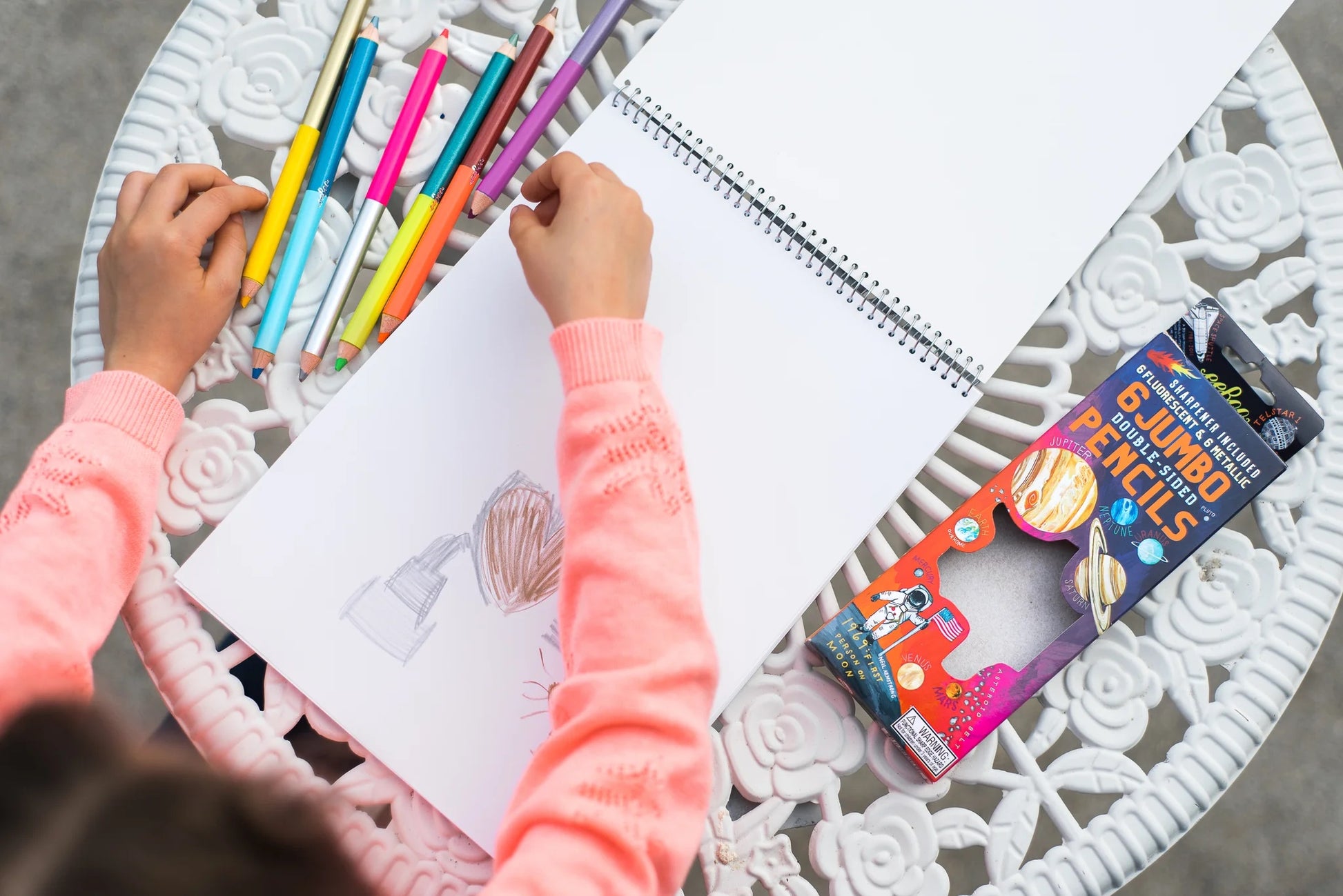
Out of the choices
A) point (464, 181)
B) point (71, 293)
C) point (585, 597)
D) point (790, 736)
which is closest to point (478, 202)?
point (464, 181)

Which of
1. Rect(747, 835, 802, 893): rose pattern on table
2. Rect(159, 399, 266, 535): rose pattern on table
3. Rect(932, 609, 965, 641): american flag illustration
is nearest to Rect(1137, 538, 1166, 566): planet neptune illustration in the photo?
Rect(932, 609, 965, 641): american flag illustration

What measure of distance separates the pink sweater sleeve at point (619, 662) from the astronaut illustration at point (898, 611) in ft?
0.36

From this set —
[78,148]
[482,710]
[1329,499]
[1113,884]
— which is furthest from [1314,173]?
[78,148]

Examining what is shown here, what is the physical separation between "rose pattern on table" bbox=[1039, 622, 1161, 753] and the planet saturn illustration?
0.10ft

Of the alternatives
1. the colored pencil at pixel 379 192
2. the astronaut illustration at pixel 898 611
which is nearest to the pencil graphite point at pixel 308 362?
the colored pencil at pixel 379 192

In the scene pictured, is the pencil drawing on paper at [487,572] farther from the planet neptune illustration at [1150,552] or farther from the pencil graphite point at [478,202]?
the planet neptune illustration at [1150,552]

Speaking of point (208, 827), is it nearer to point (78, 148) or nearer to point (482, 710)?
point (482, 710)

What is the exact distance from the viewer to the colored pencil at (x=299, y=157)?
501mm

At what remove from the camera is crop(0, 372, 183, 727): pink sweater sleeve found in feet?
1.38

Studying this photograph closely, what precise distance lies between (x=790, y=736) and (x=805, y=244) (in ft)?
0.89

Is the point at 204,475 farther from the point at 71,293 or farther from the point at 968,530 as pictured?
the point at 71,293

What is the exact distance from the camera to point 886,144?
0.52 meters

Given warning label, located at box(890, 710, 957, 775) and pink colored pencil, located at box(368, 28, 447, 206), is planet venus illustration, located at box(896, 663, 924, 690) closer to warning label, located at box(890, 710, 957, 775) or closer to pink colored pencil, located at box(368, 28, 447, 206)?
warning label, located at box(890, 710, 957, 775)

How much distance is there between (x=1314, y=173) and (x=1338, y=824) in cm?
72
